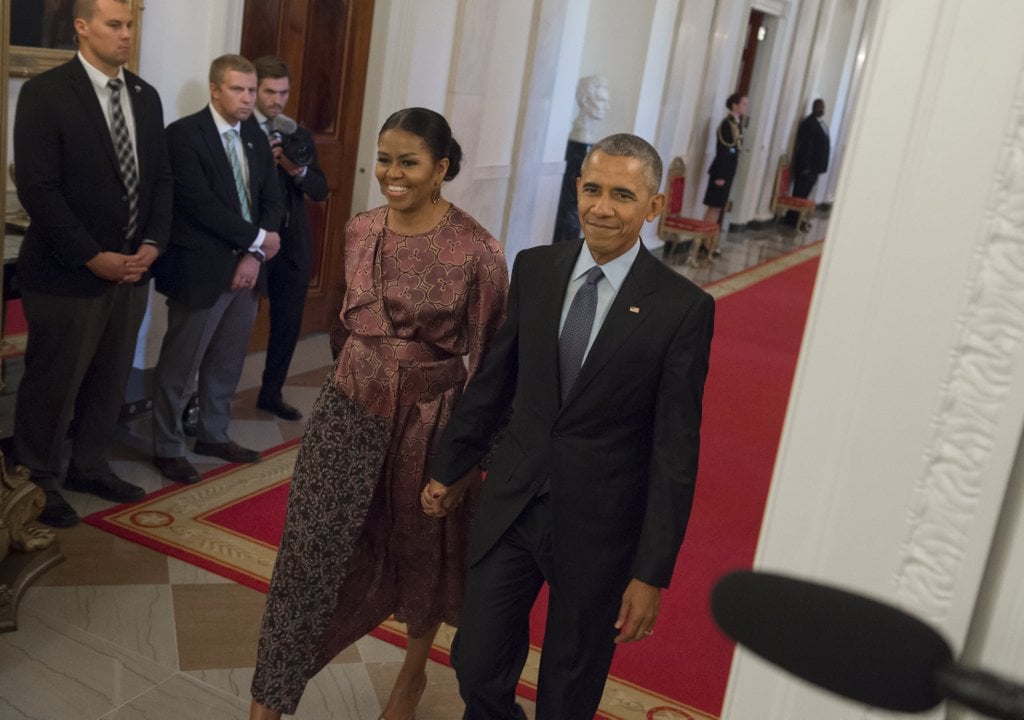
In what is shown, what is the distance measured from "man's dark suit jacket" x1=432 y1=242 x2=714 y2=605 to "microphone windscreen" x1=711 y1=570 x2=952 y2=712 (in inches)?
75.6

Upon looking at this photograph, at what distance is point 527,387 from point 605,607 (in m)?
0.55

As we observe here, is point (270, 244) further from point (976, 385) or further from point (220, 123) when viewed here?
point (976, 385)

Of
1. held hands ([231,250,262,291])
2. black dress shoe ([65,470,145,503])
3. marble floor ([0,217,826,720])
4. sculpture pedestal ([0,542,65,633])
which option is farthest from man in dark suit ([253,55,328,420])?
sculpture pedestal ([0,542,65,633])

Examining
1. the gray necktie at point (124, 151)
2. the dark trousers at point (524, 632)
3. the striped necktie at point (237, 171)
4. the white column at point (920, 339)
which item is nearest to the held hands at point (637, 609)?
the dark trousers at point (524, 632)

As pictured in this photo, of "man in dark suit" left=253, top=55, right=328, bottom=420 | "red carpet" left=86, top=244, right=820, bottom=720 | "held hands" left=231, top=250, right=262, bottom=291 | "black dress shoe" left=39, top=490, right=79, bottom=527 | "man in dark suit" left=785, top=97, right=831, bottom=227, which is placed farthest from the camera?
"man in dark suit" left=785, top=97, right=831, bottom=227

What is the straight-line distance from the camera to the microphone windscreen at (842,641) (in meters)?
0.66

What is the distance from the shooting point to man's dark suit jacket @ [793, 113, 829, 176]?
20203 mm

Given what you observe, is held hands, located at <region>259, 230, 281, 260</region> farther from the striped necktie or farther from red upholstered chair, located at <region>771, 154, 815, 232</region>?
red upholstered chair, located at <region>771, 154, 815, 232</region>

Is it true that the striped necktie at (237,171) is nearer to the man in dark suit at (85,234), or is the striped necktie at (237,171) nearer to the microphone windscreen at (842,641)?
the man in dark suit at (85,234)

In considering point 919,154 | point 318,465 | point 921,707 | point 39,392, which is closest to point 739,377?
point 39,392

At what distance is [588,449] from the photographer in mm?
2682

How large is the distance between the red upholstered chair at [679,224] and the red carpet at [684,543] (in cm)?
596

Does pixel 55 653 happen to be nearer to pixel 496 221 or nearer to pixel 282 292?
pixel 282 292

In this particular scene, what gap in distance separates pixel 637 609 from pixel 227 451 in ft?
10.9
